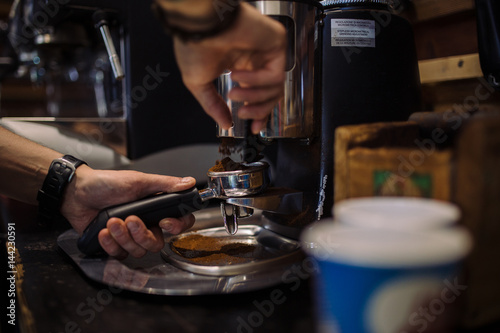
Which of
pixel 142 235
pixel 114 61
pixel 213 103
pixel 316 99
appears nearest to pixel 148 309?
pixel 142 235

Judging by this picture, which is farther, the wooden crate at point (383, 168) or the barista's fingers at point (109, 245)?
the barista's fingers at point (109, 245)

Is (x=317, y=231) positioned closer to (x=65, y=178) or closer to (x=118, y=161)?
(x=65, y=178)

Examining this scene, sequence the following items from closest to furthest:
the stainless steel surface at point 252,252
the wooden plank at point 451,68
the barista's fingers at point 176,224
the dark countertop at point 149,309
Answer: the dark countertop at point 149,309 < the stainless steel surface at point 252,252 < the barista's fingers at point 176,224 < the wooden plank at point 451,68

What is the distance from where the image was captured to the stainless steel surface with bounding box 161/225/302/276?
1.72 ft

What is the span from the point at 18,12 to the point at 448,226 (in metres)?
1.42

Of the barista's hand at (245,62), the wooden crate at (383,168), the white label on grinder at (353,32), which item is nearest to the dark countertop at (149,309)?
the wooden crate at (383,168)

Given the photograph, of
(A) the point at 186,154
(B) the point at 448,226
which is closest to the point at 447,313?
(B) the point at 448,226

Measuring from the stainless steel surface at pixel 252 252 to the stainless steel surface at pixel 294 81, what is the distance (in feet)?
0.55

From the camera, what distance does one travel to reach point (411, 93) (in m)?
0.69

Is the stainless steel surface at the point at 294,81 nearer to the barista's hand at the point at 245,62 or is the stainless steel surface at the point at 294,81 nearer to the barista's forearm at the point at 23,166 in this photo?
the barista's hand at the point at 245,62

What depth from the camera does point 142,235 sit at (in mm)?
589

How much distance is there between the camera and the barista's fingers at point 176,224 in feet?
2.12

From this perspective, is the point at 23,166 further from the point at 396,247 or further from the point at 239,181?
the point at 396,247

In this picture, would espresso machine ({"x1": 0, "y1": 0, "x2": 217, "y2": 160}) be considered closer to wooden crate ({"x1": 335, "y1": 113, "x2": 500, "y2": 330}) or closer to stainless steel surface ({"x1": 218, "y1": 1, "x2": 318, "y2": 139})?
stainless steel surface ({"x1": 218, "y1": 1, "x2": 318, "y2": 139})
